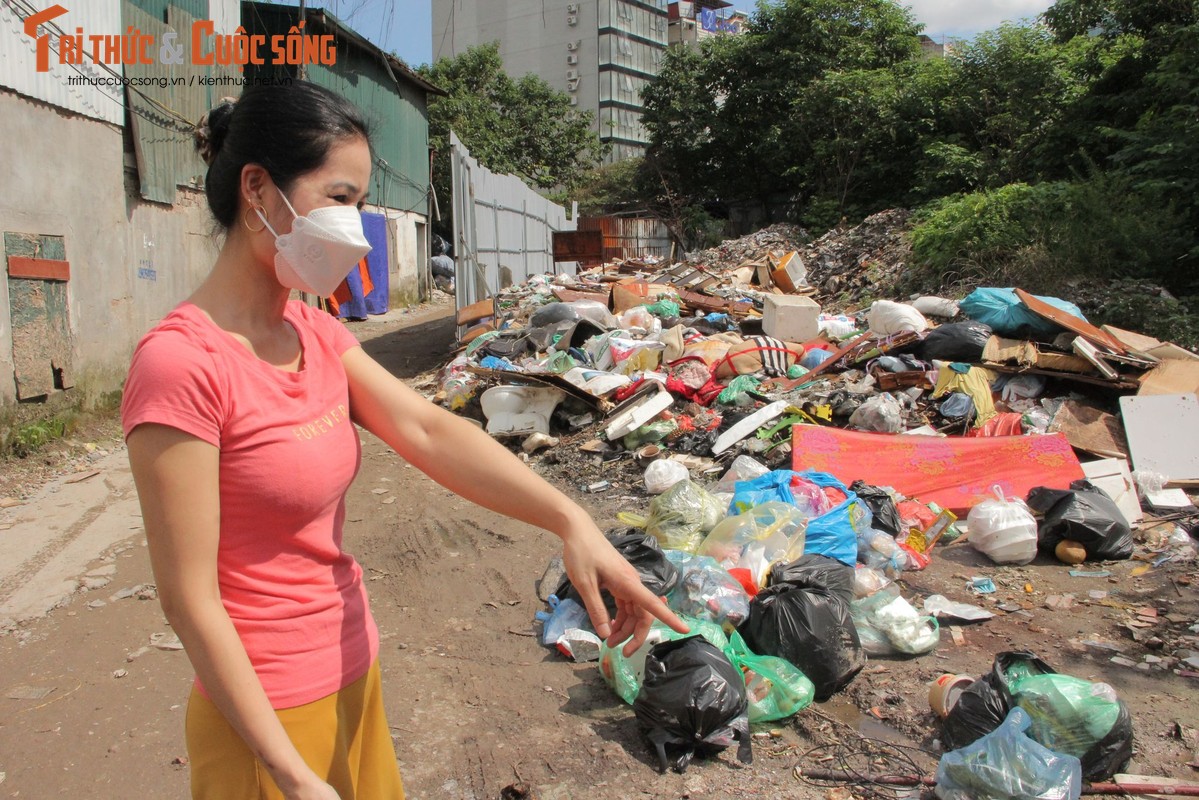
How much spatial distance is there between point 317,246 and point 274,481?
354 mm

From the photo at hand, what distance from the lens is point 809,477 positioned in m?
4.94

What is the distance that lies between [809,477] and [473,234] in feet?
25.6

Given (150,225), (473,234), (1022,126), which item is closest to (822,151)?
(1022,126)

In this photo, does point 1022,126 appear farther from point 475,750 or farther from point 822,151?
point 475,750

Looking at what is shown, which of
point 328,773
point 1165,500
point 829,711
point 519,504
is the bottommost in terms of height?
point 829,711

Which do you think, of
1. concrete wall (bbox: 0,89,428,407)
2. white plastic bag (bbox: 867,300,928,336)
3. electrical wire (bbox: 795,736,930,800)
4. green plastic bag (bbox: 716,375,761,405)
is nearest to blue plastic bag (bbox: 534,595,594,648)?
electrical wire (bbox: 795,736,930,800)

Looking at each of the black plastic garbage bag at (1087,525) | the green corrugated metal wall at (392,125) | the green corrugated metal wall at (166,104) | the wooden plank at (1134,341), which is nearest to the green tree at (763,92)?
the green corrugated metal wall at (392,125)

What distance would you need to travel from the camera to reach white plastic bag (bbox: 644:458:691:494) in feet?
18.1

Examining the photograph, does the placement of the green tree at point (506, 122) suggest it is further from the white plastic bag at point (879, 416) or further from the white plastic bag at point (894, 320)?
the white plastic bag at point (879, 416)

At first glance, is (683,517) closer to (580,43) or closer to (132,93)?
(132,93)

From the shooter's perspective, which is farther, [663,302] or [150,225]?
[663,302]

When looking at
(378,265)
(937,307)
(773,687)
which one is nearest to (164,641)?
(773,687)

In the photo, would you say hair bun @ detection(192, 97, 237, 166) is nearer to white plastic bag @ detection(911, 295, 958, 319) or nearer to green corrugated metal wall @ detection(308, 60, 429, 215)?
white plastic bag @ detection(911, 295, 958, 319)

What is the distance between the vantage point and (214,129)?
4.06ft
